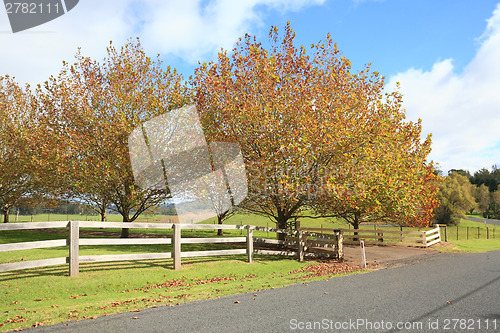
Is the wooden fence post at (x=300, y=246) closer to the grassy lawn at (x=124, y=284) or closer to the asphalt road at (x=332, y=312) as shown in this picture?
the grassy lawn at (x=124, y=284)

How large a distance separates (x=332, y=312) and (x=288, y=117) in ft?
35.3

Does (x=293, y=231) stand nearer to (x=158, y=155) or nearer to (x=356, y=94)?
(x=356, y=94)

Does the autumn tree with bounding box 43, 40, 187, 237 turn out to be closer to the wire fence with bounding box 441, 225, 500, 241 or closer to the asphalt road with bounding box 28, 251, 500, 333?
the asphalt road with bounding box 28, 251, 500, 333

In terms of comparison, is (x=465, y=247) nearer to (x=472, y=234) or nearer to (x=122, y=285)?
(x=472, y=234)

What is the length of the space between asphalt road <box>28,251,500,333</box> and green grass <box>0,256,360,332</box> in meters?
0.66

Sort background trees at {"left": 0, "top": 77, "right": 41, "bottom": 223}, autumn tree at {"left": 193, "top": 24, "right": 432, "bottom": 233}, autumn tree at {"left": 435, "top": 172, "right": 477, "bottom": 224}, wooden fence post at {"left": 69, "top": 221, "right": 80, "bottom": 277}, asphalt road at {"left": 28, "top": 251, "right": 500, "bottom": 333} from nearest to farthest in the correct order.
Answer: asphalt road at {"left": 28, "top": 251, "right": 500, "bottom": 333} → wooden fence post at {"left": 69, "top": 221, "right": 80, "bottom": 277} → autumn tree at {"left": 193, "top": 24, "right": 432, "bottom": 233} → background trees at {"left": 0, "top": 77, "right": 41, "bottom": 223} → autumn tree at {"left": 435, "top": 172, "right": 477, "bottom": 224}

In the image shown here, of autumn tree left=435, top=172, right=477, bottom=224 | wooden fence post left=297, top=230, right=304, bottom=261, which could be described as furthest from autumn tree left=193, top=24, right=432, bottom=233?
Result: autumn tree left=435, top=172, right=477, bottom=224

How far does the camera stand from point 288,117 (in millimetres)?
16297

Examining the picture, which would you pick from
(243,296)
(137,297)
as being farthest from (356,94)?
(137,297)

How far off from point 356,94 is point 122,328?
15685 millimetres

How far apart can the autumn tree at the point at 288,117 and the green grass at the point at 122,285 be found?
4.39 m

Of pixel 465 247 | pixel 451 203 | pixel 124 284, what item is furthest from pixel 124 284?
pixel 451 203

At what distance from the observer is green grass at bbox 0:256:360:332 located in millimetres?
7117

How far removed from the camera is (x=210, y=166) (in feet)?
62.8
